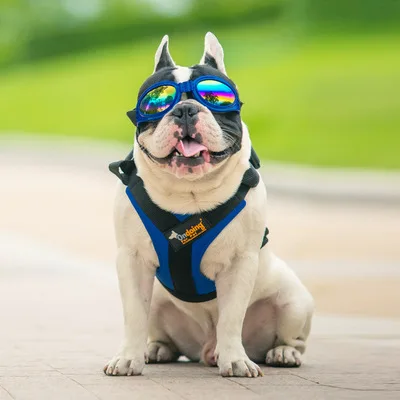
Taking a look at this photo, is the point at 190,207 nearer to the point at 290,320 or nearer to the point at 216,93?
the point at 216,93

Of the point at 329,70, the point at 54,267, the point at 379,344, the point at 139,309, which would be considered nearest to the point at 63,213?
the point at 54,267

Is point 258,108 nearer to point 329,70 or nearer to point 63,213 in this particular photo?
point 329,70

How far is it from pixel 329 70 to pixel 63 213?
18352 millimetres

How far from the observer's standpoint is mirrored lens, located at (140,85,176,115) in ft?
18.8

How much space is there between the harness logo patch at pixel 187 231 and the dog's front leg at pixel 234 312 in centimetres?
25

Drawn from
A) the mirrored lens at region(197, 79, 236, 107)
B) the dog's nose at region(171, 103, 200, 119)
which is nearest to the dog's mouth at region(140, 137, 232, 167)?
the dog's nose at region(171, 103, 200, 119)

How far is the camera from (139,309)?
19.0 feet

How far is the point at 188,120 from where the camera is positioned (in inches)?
220

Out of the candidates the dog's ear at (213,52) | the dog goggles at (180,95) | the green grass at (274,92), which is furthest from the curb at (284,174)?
the dog goggles at (180,95)

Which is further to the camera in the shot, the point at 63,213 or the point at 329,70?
the point at 329,70

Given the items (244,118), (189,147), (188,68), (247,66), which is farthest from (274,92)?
(189,147)

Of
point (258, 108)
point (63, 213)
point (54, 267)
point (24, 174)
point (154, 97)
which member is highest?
point (258, 108)

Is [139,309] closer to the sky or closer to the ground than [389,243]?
closer to the ground

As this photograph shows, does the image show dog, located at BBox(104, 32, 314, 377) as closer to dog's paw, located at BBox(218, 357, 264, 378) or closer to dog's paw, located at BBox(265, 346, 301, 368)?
dog's paw, located at BBox(218, 357, 264, 378)
